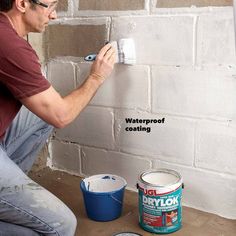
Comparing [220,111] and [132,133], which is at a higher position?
[220,111]

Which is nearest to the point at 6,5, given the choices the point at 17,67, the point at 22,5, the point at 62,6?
the point at 22,5

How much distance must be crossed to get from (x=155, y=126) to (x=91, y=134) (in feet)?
1.47

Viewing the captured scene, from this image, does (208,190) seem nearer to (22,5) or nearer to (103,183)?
(103,183)

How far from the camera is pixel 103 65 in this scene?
1.80 metres

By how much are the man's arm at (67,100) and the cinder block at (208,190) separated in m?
0.61

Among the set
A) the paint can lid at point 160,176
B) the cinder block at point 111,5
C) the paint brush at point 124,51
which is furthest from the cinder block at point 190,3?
the paint can lid at point 160,176

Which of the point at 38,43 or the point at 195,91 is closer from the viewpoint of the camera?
the point at 195,91

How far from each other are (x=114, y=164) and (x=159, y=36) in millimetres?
783

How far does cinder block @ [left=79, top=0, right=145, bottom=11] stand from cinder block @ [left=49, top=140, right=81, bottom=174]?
834 mm

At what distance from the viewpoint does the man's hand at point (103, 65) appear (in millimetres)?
1771

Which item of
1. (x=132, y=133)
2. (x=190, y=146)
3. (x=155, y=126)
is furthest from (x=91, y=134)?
(x=190, y=146)

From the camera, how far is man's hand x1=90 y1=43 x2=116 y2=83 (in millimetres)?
1771

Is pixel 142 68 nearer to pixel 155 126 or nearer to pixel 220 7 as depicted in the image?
pixel 155 126

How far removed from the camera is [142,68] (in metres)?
2.00
